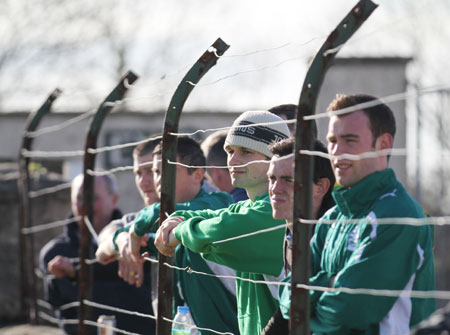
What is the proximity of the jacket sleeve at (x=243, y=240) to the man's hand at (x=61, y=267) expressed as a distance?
2.86m

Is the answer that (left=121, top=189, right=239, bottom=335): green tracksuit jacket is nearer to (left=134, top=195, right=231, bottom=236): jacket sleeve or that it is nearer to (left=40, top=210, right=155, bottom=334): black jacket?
(left=134, top=195, right=231, bottom=236): jacket sleeve

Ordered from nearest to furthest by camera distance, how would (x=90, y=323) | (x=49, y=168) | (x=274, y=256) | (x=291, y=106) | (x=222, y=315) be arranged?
(x=274, y=256) → (x=222, y=315) → (x=291, y=106) → (x=90, y=323) → (x=49, y=168)

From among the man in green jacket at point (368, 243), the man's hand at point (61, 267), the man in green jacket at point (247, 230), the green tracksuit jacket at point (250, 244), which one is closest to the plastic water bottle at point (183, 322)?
the man in green jacket at point (247, 230)

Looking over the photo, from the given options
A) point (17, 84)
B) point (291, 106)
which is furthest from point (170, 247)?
point (17, 84)

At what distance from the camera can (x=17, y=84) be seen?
28.7 m

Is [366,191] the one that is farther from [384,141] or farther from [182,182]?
[182,182]

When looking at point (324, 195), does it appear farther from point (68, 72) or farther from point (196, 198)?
point (68, 72)

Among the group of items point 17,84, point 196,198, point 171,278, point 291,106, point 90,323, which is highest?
point 17,84

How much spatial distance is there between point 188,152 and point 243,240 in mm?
1319

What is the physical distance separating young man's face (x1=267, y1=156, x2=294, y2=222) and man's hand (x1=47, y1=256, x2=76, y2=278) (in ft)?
10.8

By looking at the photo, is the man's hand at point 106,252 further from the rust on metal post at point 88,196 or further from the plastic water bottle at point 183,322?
the plastic water bottle at point 183,322

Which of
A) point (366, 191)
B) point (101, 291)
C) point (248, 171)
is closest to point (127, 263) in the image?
point (101, 291)

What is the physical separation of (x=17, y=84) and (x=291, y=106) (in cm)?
2415

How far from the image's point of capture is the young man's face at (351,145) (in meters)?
3.63
